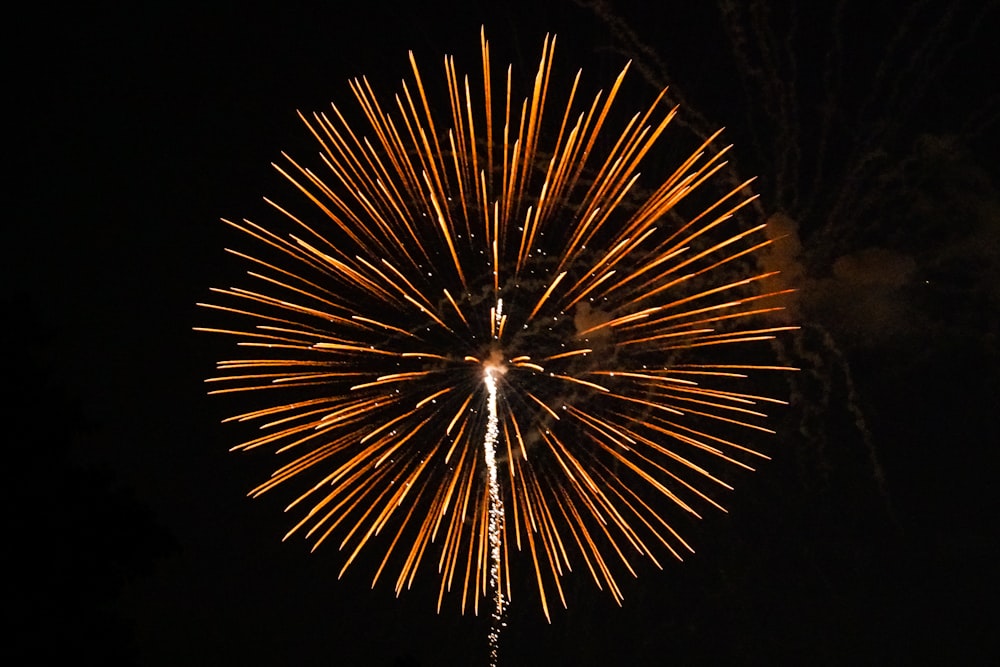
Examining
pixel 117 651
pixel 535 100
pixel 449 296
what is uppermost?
pixel 535 100

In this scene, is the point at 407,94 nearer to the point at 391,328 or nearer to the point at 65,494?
the point at 391,328

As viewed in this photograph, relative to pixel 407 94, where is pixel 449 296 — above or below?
below

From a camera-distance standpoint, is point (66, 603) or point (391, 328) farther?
point (391, 328)

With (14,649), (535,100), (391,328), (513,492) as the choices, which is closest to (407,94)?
(535,100)

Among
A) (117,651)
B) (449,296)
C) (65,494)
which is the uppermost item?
(449,296)

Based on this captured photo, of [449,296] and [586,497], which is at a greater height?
[449,296]

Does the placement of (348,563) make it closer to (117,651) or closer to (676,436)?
(676,436)

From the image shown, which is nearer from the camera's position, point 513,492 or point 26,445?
point 26,445

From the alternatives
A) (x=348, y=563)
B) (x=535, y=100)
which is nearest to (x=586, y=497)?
(x=348, y=563)
